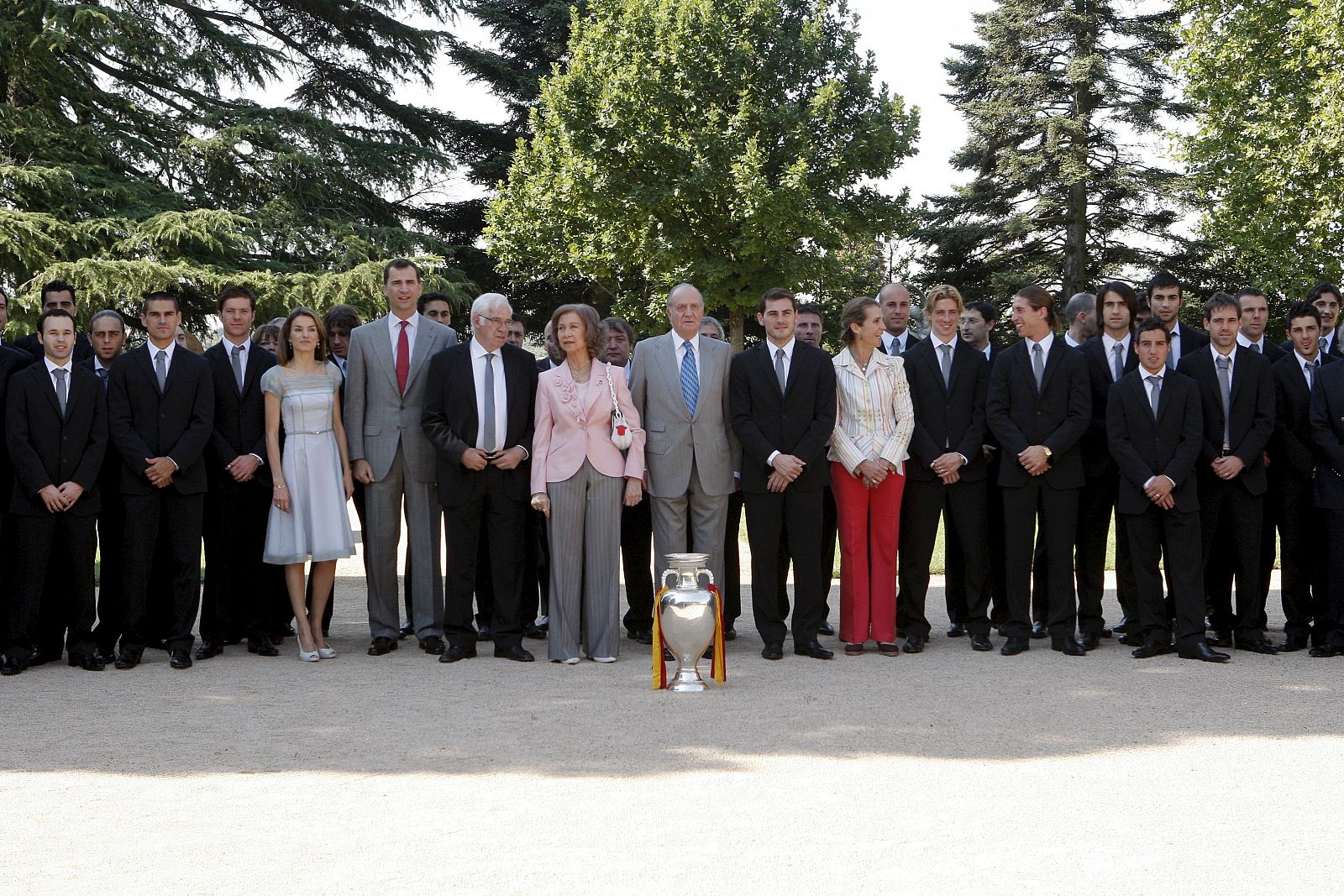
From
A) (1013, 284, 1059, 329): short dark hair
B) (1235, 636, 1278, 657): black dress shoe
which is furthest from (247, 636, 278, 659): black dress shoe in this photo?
(1235, 636, 1278, 657): black dress shoe

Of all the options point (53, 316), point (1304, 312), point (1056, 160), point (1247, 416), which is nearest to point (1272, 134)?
point (1056, 160)

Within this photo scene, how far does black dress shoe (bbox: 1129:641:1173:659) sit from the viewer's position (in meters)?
7.72

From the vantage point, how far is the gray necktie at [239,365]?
8016 mm

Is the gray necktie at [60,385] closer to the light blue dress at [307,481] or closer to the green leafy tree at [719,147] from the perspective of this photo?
the light blue dress at [307,481]

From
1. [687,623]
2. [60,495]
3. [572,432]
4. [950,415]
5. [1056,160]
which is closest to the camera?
[687,623]

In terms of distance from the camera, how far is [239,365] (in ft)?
26.6

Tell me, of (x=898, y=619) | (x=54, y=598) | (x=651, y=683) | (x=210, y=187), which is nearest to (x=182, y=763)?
(x=651, y=683)

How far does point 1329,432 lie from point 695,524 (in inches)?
157

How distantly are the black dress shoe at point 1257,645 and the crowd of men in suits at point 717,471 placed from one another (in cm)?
2

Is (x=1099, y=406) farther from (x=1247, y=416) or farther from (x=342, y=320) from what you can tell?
(x=342, y=320)

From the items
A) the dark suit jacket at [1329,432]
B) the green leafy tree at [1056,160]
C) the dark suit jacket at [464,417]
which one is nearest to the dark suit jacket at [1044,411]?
the dark suit jacket at [1329,432]

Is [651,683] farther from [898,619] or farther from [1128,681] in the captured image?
[1128,681]

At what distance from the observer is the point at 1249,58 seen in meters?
29.6

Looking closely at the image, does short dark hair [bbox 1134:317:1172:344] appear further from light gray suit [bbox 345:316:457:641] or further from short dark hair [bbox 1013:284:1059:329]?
light gray suit [bbox 345:316:457:641]
